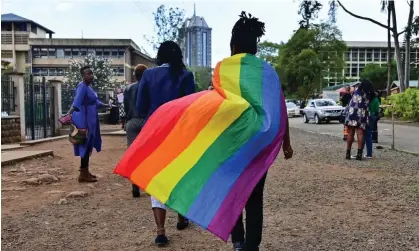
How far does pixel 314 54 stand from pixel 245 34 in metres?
52.3

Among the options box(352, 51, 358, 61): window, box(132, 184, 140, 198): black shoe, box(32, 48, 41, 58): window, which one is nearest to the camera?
box(132, 184, 140, 198): black shoe

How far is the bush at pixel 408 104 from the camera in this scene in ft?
80.1

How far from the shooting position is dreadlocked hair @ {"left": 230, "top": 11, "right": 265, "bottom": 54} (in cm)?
364

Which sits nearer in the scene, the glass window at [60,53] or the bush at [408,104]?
the bush at [408,104]

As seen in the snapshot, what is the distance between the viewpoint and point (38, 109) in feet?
52.4

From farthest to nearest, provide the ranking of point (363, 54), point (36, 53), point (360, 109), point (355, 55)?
point (363, 54) → point (355, 55) → point (36, 53) → point (360, 109)

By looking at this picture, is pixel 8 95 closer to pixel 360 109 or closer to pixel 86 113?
pixel 86 113

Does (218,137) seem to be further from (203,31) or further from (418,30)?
(203,31)

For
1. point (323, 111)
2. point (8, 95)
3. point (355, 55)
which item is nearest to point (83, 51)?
point (323, 111)

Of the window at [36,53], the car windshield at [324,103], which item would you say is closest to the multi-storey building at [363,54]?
the window at [36,53]

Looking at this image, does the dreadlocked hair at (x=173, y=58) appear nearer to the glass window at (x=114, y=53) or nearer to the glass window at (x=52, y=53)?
the glass window at (x=114, y=53)

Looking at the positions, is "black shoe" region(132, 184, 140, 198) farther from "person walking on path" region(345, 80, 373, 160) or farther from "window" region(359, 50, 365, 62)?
"window" region(359, 50, 365, 62)

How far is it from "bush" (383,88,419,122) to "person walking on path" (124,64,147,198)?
19613 millimetres

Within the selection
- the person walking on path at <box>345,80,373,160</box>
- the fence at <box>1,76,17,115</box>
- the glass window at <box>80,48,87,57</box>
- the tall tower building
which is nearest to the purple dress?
the person walking on path at <box>345,80,373,160</box>
